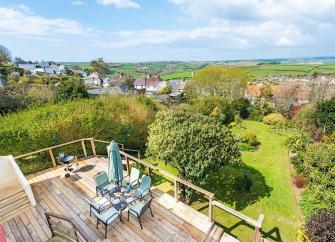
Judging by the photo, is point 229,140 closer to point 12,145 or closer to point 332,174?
point 332,174

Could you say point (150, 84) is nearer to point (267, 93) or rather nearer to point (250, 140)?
point (267, 93)

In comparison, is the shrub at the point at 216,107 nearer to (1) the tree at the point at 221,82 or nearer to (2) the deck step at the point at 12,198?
(1) the tree at the point at 221,82

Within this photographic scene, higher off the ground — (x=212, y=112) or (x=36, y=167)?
(x=36, y=167)

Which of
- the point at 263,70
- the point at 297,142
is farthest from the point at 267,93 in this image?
the point at 263,70

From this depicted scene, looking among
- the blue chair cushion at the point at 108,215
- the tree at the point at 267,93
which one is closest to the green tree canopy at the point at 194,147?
the blue chair cushion at the point at 108,215

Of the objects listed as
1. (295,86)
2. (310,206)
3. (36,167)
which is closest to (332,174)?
(310,206)

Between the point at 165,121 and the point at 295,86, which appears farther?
the point at 295,86
